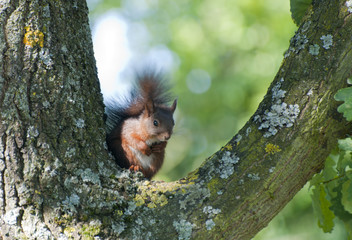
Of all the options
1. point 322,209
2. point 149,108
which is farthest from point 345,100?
point 149,108

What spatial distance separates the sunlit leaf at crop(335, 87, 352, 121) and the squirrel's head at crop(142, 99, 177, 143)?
1.72 metres

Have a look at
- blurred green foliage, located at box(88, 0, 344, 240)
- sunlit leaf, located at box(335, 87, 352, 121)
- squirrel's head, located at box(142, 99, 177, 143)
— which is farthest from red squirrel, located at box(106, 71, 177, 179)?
blurred green foliage, located at box(88, 0, 344, 240)

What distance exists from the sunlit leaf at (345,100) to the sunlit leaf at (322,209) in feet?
1.51

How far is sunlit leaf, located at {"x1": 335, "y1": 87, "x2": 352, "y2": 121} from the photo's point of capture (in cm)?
175

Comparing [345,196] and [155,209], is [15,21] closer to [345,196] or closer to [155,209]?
[155,209]

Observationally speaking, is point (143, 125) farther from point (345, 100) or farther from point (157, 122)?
point (345, 100)

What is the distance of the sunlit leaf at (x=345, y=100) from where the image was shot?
1745 mm

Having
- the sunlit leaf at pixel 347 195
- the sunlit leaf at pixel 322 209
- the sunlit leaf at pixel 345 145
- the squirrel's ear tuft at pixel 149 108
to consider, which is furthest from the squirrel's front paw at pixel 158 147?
the sunlit leaf at pixel 345 145

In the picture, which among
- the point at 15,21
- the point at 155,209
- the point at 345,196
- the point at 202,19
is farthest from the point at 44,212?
the point at 202,19

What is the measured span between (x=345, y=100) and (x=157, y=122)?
5.88 feet

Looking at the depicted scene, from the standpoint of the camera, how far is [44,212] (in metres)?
1.74

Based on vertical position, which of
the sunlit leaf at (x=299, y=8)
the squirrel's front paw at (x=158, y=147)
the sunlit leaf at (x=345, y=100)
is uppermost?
the sunlit leaf at (x=299, y=8)

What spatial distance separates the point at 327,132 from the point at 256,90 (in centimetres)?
461

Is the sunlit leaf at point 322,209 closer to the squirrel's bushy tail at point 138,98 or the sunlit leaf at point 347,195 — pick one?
the sunlit leaf at point 347,195
